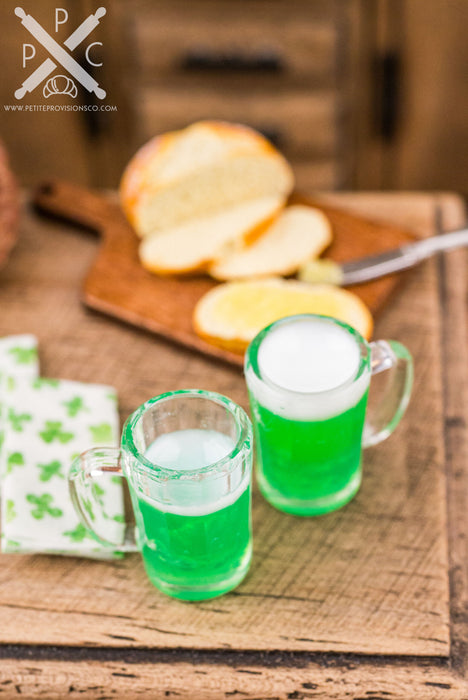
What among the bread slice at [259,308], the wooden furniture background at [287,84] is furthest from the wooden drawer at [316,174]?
the bread slice at [259,308]

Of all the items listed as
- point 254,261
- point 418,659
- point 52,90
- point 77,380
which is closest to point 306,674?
point 418,659

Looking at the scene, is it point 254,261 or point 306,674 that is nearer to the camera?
point 306,674

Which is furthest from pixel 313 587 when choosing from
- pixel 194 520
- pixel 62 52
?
pixel 62 52

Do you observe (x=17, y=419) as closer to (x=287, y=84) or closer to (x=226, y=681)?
(x=226, y=681)

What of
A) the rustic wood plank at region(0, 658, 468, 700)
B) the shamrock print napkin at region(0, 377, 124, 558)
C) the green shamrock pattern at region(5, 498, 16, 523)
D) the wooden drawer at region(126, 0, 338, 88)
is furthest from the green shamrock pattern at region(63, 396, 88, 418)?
the wooden drawer at region(126, 0, 338, 88)

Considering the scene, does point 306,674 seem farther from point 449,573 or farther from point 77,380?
point 77,380

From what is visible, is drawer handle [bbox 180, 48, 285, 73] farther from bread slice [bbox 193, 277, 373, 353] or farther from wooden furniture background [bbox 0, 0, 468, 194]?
bread slice [bbox 193, 277, 373, 353]
